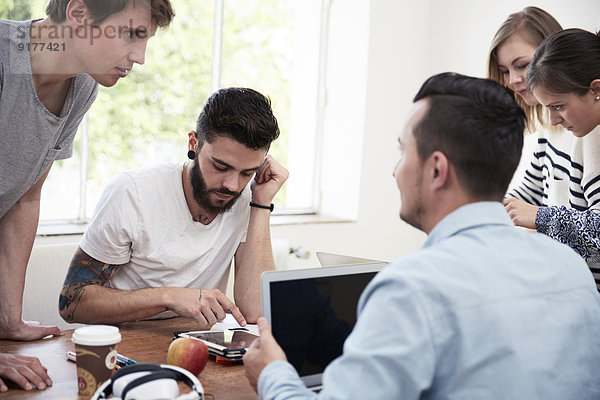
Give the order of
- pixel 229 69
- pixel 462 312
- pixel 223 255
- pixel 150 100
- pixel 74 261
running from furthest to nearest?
pixel 229 69 → pixel 150 100 → pixel 223 255 → pixel 74 261 → pixel 462 312

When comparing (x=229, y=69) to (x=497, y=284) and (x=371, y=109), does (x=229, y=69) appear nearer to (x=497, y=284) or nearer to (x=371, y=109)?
(x=371, y=109)

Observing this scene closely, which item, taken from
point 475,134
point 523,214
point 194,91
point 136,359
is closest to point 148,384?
point 136,359

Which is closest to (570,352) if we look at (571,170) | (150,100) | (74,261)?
(571,170)

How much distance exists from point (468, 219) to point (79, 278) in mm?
1230

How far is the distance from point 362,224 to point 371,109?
778mm

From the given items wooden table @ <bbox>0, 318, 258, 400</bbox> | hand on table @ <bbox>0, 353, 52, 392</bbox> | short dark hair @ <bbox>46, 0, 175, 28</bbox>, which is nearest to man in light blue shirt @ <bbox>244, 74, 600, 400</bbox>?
wooden table @ <bbox>0, 318, 258, 400</bbox>

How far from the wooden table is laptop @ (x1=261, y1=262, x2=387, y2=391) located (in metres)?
0.14

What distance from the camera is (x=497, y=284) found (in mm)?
1009

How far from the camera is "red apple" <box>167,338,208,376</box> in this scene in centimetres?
142

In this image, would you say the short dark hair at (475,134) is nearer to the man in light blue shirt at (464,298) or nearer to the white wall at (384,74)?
the man in light blue shirt at (464,298)

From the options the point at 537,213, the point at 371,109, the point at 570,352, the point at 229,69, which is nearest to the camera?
the point at 570,352

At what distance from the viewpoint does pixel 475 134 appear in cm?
110

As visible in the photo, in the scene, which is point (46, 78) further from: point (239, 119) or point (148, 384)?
point (148, 384)

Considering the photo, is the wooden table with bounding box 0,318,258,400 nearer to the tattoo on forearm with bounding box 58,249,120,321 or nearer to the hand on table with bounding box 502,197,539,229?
the tattoo on forearm with bounding box 58,249,120,321
